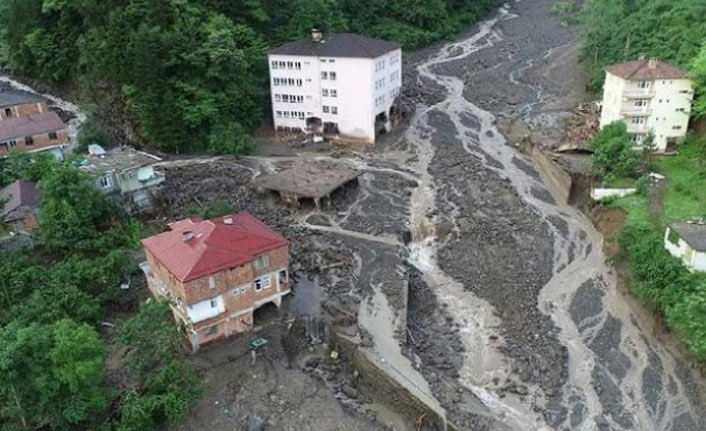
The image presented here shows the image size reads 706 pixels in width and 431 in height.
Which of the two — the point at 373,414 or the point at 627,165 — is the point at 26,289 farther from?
the point at 627,165

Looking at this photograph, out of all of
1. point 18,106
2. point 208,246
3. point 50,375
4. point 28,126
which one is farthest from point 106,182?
point 18,106

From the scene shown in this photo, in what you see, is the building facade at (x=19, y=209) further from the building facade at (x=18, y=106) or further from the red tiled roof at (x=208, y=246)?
the building facade at (x=18, y=106)

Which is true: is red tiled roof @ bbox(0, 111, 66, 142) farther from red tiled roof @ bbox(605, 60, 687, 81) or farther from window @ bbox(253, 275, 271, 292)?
red tiled roof @ bbox(605, 60, 687, 81)

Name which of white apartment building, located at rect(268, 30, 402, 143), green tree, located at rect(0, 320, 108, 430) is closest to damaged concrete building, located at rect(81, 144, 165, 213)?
green tree, located at rect(0, 320, 108, 430)

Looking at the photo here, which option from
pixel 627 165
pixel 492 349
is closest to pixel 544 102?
pixel 627 165

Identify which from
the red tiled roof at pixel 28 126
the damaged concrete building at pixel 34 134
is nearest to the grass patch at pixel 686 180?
the damaged concrete building at pixel 34 134

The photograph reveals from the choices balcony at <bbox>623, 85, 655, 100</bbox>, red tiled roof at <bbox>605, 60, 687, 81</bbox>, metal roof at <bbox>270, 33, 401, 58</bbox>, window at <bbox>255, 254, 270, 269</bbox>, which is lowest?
window at <bbox>255, 254, 270, 269</bbox>
